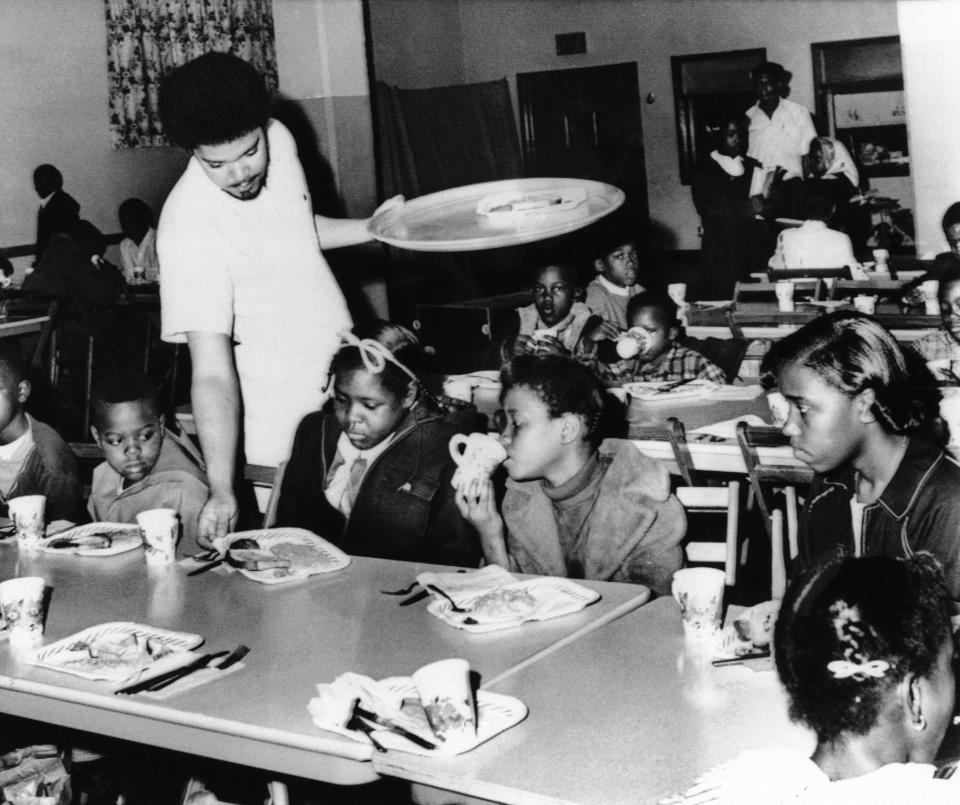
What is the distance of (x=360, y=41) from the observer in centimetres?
362

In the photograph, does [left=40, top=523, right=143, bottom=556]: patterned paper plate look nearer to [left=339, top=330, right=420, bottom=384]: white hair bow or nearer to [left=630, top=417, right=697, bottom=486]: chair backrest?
[left=339, top=330, right=420, bottom=384]: white hair bow

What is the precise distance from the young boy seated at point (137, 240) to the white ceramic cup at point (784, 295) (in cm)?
202

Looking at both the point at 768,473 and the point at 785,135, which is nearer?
the point at 768,473

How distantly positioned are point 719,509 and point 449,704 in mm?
1104

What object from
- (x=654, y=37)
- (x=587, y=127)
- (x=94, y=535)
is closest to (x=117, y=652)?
(x=94, y=535)

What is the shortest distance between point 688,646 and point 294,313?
1994mm

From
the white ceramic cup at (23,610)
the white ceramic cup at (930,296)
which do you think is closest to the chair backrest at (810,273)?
the white ceramic cup at (930,296)

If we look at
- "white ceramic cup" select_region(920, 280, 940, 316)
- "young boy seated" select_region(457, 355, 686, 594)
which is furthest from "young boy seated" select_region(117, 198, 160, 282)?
"white ceramic cup" select_region(920, 280, 940, 316)

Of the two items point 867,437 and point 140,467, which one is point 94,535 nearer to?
point 140,467

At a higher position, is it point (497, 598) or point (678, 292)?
point (678, 292)

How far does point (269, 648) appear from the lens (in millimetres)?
1860

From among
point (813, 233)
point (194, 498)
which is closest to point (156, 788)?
point (194, 498)

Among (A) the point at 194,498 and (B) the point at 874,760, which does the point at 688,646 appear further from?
(A) the point at 194,498

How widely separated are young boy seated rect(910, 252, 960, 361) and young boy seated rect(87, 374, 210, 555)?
80.0 inches
